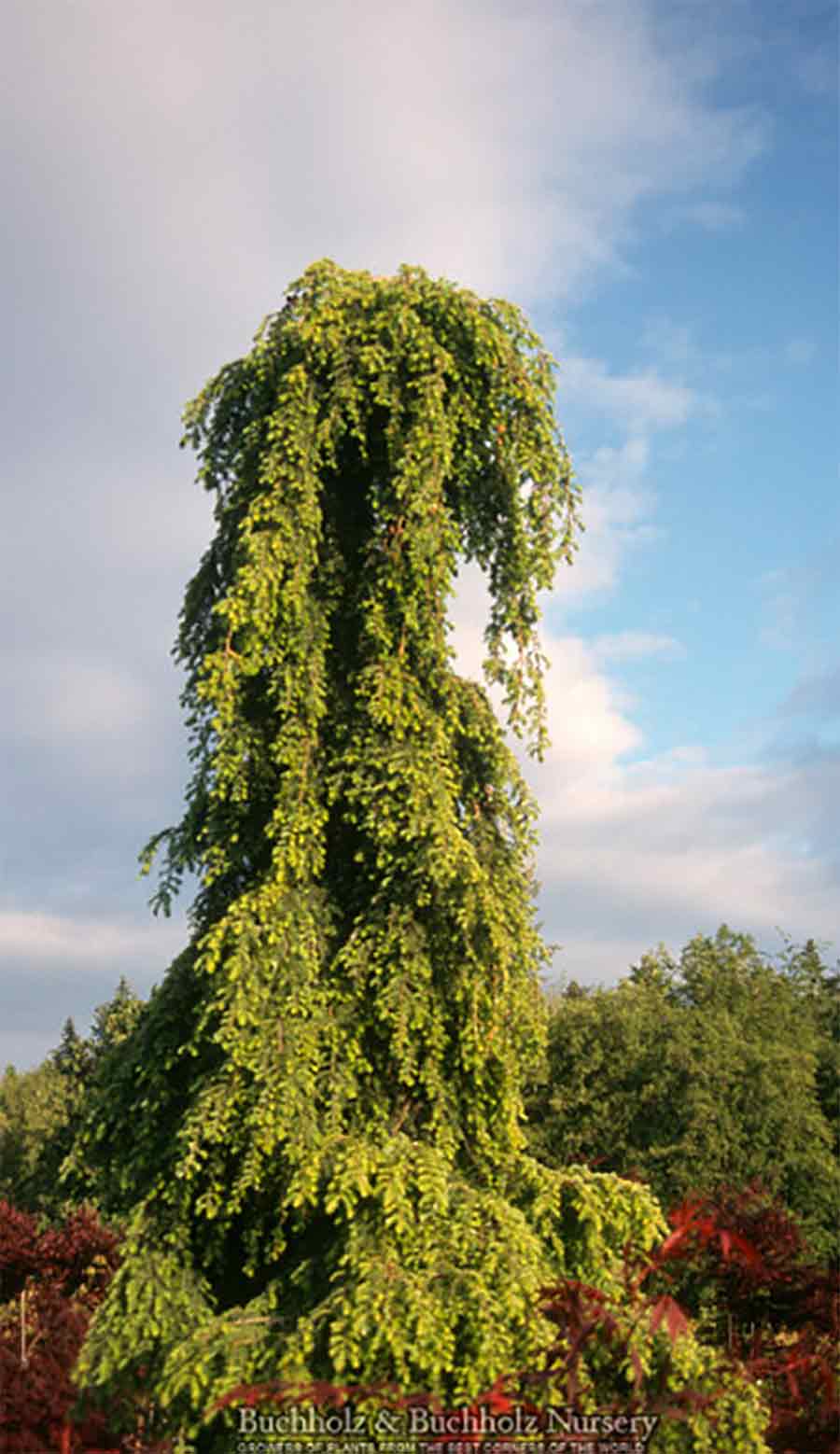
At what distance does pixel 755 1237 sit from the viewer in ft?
36.8

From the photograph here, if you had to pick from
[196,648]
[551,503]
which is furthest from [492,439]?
[196,648]

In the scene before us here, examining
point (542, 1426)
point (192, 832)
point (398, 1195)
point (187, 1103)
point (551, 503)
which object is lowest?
point (542, 1426)

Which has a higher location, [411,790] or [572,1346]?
[411,790]

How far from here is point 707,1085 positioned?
22.5 meters

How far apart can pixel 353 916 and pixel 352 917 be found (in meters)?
0.01

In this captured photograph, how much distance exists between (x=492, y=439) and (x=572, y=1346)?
22.5ft

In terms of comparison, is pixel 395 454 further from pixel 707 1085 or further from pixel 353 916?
pixel 707 1085

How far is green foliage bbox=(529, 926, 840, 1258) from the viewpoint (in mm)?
21688

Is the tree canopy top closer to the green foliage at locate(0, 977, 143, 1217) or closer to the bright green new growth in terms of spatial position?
the bright green new growth

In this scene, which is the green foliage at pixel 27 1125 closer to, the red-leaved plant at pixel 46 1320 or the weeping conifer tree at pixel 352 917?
the red-leaved plant at pixel 46 1320

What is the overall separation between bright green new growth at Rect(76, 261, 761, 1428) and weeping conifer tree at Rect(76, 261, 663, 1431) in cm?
2

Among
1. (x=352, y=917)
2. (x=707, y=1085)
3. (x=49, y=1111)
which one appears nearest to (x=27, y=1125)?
(x=49, y=1111)

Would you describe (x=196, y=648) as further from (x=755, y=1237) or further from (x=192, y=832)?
(x=755, y=1237)

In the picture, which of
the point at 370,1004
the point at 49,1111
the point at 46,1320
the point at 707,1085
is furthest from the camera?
the point at 49,1111
